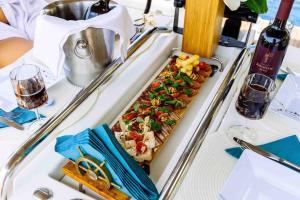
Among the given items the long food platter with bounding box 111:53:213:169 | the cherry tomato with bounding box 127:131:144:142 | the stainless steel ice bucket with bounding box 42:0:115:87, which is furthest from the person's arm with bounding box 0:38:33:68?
the cherry tomato with bounding box 127:131:144:142

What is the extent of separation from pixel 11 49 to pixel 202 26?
734 mm

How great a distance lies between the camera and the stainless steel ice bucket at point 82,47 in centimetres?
77

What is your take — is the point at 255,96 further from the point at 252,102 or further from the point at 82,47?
the point at 82,47

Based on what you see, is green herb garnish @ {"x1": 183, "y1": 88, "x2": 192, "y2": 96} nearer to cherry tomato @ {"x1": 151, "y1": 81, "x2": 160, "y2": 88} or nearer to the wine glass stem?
cherry tomato @ {"x1": 151, "y1": 81, "x2": 160, "y2": 88}

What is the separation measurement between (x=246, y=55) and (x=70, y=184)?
0.64 meters

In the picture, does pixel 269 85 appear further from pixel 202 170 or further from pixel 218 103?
pixel 202 170

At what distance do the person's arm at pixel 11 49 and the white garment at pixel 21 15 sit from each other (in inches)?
2.5

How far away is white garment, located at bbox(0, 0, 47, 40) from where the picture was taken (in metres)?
1.25

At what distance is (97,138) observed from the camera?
1.70 feet

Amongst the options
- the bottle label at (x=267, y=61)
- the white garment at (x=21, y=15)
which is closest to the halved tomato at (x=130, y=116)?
the bottle label at (x=267, y=61)

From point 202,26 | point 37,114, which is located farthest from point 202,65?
point 37,114

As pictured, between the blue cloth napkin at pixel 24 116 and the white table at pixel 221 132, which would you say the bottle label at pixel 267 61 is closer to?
the white table at pixel 221 132

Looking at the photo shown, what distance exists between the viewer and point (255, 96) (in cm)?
70

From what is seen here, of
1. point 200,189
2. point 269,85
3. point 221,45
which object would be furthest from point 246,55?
point 200,189
